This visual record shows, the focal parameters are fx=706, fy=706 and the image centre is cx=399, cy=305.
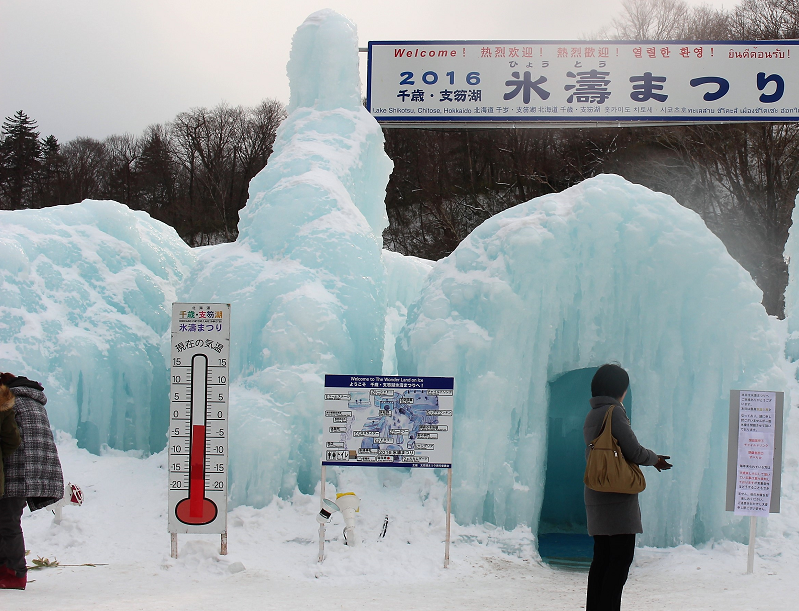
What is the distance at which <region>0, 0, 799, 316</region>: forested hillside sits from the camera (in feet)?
60.6

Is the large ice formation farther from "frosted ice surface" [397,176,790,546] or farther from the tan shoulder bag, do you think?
the tan shoulder bag

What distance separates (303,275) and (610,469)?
4.60m

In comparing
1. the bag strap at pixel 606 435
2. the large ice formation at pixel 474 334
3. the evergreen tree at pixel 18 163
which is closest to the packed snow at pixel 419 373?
the large ice formation at pixel 474 334

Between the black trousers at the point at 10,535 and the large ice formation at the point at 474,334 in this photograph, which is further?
the large ice formation at the point at 474,334

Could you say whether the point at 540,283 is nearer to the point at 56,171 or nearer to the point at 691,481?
the point at 691,481

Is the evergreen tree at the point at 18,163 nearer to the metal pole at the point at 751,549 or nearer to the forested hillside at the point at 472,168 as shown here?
the forested hillside at the point at 472,168

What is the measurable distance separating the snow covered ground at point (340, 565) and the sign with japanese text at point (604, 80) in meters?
5.72

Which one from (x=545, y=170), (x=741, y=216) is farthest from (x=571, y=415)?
(x=545, y=170)

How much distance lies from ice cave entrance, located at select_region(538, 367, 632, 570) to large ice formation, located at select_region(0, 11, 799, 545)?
1.76 m

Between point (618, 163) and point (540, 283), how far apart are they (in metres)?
14.8

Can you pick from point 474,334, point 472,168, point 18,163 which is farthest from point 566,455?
point 18,163

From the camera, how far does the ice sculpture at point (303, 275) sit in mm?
6781

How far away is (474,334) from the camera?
6887 millimetres

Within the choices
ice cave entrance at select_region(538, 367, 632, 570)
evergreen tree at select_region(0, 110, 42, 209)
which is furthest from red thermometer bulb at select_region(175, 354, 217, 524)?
evergreen tree at select_region(0, 110, 42, 209)
